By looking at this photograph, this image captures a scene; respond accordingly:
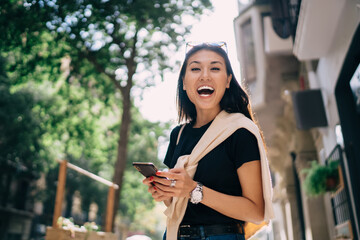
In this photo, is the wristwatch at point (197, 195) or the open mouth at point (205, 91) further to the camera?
the open mouth at point (205, 91)

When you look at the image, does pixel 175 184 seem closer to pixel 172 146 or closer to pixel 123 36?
pixel 172 146

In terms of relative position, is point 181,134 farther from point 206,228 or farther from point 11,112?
point 11,112

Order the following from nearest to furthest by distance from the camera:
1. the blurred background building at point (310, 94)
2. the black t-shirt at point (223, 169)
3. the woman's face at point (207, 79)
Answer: the black t-shirt at point (223, 169) → the woman's face at point (207, 79) → the blurred background building at point (310, 94)

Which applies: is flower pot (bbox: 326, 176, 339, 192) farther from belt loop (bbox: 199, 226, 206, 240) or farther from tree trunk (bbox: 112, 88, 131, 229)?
belt loop (bbox: 199, 226, 206, 240)

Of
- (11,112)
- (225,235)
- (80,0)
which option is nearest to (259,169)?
(225,235)

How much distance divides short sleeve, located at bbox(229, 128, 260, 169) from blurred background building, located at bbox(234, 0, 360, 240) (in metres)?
0.93

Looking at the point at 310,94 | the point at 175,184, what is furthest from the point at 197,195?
the point at 310,94

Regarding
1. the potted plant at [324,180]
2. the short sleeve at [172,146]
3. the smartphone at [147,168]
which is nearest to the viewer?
the smartphone at [147,168]

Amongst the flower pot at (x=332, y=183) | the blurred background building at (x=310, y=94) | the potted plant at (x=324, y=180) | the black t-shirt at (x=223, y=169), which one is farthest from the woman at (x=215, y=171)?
the flower pot at (x=332, y=183)

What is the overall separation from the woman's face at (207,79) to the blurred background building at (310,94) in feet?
2.16

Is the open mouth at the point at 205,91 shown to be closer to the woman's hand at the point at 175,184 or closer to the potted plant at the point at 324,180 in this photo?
the woman's hand at the point at 175,184

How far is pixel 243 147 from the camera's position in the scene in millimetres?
1697

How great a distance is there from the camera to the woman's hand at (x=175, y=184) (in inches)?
62.2

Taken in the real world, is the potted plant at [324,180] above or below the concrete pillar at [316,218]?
above
